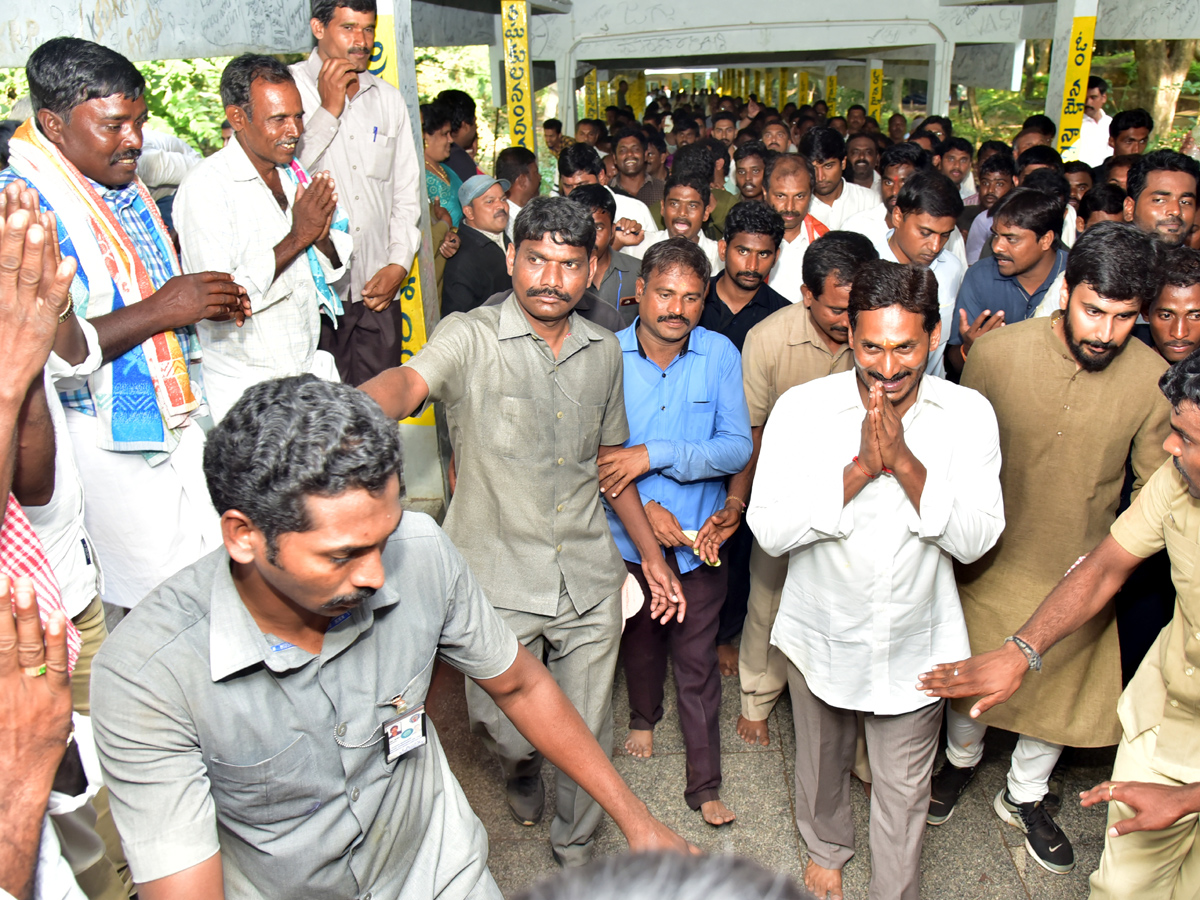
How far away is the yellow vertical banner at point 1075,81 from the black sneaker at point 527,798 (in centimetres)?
808

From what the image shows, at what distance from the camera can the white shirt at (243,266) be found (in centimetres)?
337

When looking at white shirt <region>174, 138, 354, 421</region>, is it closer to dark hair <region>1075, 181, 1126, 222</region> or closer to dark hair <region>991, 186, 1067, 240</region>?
dark hair <region>991, 186, 1067, 240</region>

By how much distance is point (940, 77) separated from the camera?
13703 mm

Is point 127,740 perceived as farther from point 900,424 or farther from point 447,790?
point 900,424

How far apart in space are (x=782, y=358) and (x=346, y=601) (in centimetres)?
243

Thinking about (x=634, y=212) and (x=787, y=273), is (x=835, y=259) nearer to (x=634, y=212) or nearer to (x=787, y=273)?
(x=787, y=273)

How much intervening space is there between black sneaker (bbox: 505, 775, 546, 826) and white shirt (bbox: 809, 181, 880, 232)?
178 inches

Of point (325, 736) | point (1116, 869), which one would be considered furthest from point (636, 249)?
point (325, 736)

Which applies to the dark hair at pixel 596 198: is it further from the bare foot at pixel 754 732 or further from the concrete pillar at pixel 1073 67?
the concrete pillar at pixel 1073 67

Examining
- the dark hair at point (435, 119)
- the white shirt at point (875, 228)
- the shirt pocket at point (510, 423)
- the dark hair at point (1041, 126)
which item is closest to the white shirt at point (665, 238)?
the white shirt at point (875, 228)

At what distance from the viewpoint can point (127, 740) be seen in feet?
4.85

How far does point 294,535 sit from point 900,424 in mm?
1670

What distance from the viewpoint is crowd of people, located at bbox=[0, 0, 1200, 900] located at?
4.97ft

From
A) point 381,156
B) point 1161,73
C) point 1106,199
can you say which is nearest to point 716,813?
point 381,156
